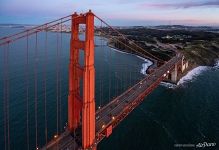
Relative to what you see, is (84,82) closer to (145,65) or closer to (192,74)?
(192,74)

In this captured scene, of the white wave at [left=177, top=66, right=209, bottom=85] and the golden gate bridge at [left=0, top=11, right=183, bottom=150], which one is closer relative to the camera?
the golden gate bridge at [left=0, top=11, right=183, bottom=150]

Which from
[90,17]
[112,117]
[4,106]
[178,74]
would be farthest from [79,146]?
[178,74]

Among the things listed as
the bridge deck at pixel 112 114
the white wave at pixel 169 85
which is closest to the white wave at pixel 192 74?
the white wave at pixel 169 85

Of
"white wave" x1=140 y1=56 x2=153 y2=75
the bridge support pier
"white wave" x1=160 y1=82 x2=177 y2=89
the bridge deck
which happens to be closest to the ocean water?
"white wave" x1=160 y1=82 x2=177 y2=89

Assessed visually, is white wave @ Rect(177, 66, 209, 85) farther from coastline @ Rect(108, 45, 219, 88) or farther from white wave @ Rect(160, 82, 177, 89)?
white wave @ Rect(160, 82, 177, 89)

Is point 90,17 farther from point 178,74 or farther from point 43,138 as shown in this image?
point 178,74

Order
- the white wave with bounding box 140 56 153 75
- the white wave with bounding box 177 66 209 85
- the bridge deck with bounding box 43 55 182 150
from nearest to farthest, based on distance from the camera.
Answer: the bridge deck with bounding box 43 55 182 150 < the white wave with bounding box 177 66 209 85 < the white wave with bounding box 140 56 153 75

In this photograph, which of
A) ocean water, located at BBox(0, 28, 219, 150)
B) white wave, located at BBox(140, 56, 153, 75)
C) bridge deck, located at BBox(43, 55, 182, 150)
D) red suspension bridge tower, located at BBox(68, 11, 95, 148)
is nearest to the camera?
red suspension bridge tower, located at BBox(68, 11, 95, 148)

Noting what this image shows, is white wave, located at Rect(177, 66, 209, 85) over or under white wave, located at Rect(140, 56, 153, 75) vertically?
under
